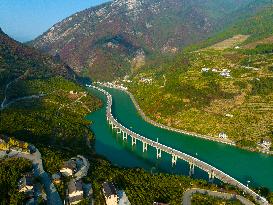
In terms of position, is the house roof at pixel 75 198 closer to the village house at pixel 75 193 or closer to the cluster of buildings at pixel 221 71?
→ the village house at pixel 75 193

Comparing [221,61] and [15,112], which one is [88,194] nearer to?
[15,112]

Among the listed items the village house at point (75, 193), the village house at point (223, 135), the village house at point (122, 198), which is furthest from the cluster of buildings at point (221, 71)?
A: the village house at point (75, 193)

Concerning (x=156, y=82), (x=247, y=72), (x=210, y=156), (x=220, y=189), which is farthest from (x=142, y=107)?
(x=220, y=189)

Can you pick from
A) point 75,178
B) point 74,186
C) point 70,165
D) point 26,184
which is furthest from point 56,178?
point 26,184

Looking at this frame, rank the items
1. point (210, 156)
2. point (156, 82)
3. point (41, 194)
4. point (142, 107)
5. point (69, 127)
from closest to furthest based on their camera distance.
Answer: point (41, 194) → point (210, 156) → point (69, 127) → point (142, 107) → point (156, 82)

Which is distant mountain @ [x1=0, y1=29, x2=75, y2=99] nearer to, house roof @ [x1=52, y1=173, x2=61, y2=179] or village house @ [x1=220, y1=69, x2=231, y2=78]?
house roof @ [x1=52, y1=173, x2=61, y2=179]
